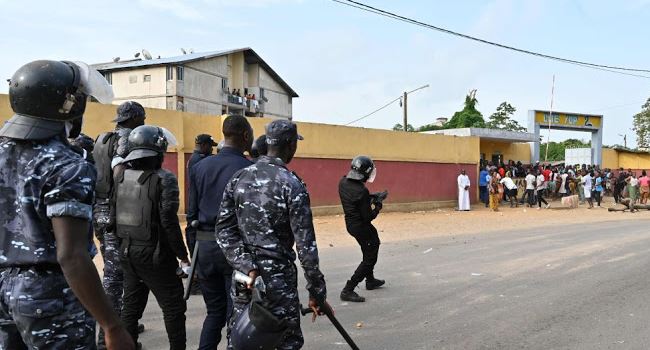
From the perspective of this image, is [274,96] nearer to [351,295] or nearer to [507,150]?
[507,150]

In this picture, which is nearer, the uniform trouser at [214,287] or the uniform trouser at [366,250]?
the uniform trouser at [214,287]

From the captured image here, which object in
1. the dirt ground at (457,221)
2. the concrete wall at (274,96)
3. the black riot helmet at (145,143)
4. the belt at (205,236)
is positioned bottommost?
the dirt ground at (457,221)

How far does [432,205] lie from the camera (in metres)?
21.3

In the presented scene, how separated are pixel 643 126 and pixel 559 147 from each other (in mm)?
8005

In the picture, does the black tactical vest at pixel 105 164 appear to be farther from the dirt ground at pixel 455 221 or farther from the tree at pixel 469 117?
the tree at pixel 469 117

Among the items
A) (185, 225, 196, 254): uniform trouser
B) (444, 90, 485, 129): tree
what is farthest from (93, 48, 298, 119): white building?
(185, 225, 196, 254): uniform trouser

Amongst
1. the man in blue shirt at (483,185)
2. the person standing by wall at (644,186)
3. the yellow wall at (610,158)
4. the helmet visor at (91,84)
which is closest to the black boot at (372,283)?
the helmet visor at (91,84)

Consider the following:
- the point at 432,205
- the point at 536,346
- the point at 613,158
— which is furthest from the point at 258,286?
the point at 613,158

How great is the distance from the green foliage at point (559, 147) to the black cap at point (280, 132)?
49.8m

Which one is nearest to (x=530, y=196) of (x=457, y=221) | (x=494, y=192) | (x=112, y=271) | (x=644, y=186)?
(x=494, y=192)

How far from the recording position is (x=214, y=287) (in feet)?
12.9

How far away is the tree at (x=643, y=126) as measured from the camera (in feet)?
164

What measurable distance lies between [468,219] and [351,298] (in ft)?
39.2

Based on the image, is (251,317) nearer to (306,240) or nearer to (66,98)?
(306,240)
